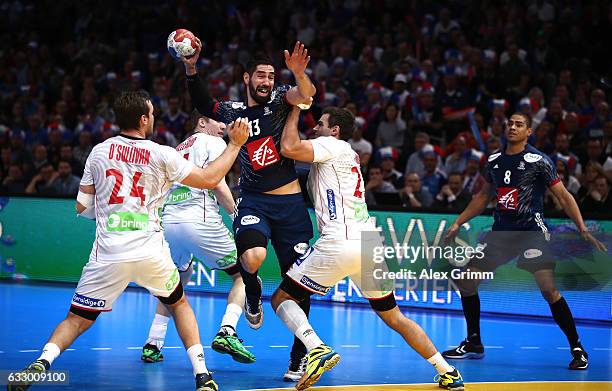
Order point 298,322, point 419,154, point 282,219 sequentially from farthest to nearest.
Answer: point 419,154, point 282,219, point 298,322

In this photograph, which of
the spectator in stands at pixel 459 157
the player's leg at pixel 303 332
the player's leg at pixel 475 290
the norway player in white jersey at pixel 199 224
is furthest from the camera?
the spectator in stands at pixel 459 157

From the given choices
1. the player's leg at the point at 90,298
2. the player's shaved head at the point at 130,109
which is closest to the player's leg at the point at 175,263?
the player's leg at the point at 90,298

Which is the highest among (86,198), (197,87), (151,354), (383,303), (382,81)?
(382,81)

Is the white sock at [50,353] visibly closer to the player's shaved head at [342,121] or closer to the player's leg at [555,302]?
the player's shaved head at [342,121]

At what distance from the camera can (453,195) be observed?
14.1 metres

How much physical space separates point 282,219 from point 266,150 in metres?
0.60

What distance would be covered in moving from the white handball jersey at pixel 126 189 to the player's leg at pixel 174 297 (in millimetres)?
98

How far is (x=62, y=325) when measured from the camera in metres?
7.31

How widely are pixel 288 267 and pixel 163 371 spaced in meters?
1.43

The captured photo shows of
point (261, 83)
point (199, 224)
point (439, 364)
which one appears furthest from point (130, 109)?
point (439, 364)

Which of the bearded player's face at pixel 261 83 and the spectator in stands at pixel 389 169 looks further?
→ the spectator in stands at pixel 389 169

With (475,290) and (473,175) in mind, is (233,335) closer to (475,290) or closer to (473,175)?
(475,290)

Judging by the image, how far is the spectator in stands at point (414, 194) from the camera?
46.9ft

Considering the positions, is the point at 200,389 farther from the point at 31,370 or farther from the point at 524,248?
the point at 524,248
